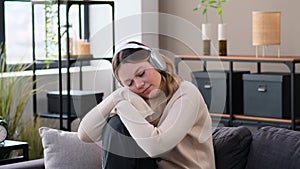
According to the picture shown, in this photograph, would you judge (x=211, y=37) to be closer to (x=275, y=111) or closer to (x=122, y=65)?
(x=275, y=111)

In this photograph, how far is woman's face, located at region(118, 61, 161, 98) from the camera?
2.37 meters

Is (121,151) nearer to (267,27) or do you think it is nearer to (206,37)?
(267,27)

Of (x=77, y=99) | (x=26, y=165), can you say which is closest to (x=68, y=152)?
(x=26, y=165)

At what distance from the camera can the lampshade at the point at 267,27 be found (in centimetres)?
453

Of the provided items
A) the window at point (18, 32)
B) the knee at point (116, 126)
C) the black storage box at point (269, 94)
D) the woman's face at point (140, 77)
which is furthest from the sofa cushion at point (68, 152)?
the window at point (18, 32)

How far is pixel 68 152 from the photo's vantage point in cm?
296

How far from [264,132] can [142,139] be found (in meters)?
0.64

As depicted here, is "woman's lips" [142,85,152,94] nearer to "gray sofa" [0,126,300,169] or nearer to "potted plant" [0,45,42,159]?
"gray sofa" [0,126,300,169]

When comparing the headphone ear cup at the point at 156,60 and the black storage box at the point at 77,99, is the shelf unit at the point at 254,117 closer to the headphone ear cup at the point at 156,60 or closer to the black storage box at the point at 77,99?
the black storage box at the point at 77,99

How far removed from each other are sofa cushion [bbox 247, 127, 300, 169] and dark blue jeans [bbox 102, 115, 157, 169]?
1.59 ft

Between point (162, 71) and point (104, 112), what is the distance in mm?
281

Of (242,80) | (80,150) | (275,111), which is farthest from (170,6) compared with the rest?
(80,150)

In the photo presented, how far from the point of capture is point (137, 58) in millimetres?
2381

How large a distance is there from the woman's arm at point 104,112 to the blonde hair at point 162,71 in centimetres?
7
